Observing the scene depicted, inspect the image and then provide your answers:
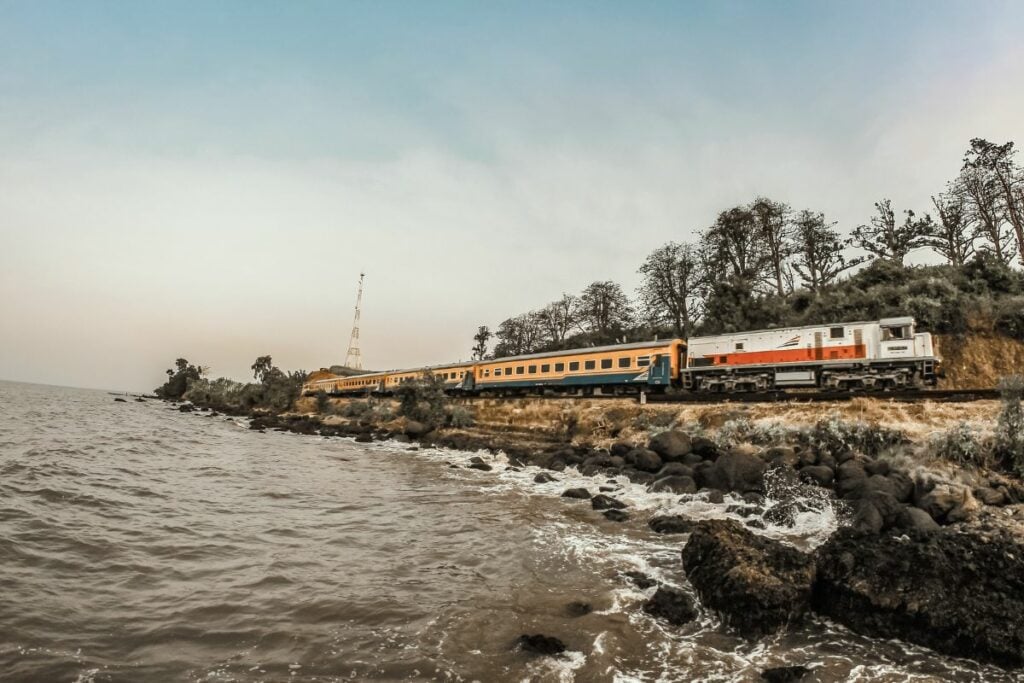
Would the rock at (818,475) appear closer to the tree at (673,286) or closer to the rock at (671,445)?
the rock at (671,445)

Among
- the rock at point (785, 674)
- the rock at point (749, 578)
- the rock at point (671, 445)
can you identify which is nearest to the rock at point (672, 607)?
the rock at point (749, 578)

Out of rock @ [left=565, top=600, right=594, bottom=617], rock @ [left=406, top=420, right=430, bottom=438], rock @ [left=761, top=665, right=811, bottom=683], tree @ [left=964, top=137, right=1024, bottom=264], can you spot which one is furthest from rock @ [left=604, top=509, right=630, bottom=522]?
tree @ [left=964, top=137, right=1024, bottom=264]

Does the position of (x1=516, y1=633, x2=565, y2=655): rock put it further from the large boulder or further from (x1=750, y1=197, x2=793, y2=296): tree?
(x1=750, y1=197, x2=793, y2=296): tree

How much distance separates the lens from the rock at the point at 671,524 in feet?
30.3

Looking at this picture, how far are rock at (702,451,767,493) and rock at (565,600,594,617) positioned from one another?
24.9 ft

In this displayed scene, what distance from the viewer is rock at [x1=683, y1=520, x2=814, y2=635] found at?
5355 millimetres

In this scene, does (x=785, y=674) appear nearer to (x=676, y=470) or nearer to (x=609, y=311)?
(x=676, y=470)

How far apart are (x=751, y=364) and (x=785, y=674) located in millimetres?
18564

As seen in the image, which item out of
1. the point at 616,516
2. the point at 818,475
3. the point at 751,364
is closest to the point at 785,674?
the point at 616,516

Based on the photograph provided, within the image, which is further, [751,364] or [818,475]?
[751,364]

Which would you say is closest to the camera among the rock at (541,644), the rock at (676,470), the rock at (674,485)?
the rock at (541,644)

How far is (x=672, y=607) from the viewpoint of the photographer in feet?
18.9

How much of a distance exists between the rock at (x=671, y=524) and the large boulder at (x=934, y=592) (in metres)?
3.41

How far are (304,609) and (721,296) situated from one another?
107 ft
